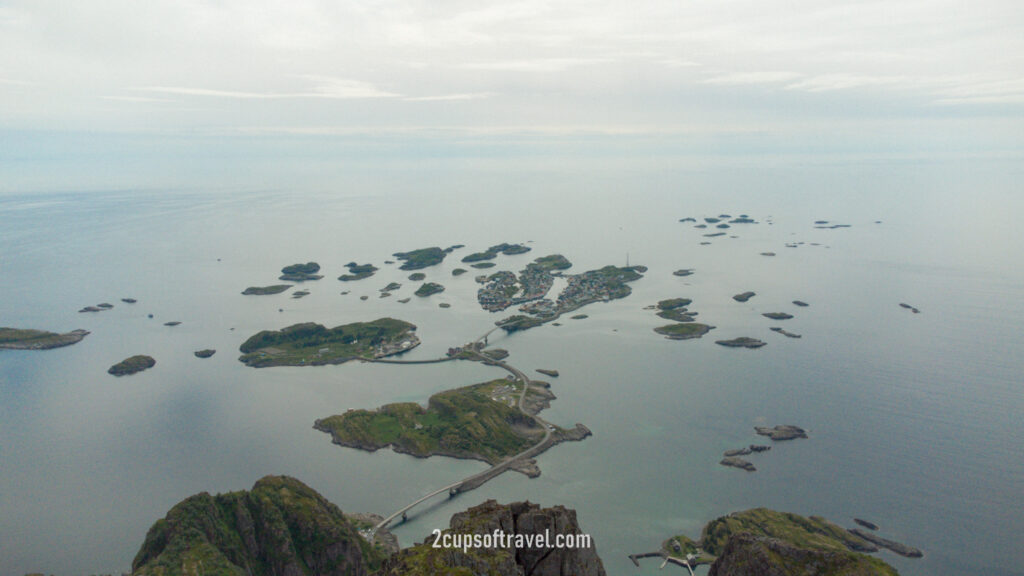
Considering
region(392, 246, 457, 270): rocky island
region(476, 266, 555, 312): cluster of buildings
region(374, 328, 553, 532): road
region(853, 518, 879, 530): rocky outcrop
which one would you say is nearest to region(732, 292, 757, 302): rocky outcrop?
region(476, 266, 555, 312): cluster of buildings

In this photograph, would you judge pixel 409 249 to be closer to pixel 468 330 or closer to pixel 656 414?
pixel 468 330

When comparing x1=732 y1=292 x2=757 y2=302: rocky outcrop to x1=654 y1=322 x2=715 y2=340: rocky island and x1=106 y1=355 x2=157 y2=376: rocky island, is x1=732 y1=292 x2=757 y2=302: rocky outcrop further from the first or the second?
x1=106 y1=355 x2=157 y2=376: rocky island

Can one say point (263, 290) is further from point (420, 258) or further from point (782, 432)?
point (782, 432)

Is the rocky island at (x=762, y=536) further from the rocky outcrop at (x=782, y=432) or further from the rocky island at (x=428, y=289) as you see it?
the rocky island at (x=428, y=289)

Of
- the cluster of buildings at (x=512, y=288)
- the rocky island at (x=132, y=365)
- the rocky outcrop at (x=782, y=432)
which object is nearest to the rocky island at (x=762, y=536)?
the rocky outcrop at (x=782, y=432)

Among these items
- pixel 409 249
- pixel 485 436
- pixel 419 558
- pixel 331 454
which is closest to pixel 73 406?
pixel 331 454

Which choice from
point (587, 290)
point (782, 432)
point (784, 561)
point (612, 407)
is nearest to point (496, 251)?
point (587, 290)
